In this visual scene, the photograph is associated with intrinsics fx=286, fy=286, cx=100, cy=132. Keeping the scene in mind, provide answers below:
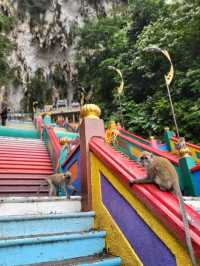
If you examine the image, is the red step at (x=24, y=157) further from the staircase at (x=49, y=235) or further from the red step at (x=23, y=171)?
the staircase at (x=49, y=235)

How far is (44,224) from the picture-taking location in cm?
261

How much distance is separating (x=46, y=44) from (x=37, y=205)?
2781 cm

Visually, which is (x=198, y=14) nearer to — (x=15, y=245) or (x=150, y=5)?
(x=150, y=5)

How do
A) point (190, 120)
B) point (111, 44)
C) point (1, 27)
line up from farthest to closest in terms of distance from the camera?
1. point (111, 44)
2. point (1, 27)
3. point (190, 120)

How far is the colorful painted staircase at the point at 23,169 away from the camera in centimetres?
499

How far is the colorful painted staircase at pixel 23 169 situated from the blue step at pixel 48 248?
2.59m

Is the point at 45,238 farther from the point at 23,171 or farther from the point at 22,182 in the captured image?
the point at 23,171

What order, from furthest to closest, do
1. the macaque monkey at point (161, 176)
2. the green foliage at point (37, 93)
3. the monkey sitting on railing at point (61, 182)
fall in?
the green foliage at point (37, 93), the monkey sitting on railing at point (61, 182), the macaque monkey at point (161, 176)

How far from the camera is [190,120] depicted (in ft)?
38.0

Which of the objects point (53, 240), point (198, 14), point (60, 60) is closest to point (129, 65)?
point (198, 14)

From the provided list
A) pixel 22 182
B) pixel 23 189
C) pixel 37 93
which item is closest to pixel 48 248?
pixel 23 189

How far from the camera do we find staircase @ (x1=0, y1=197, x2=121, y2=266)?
2180 mm

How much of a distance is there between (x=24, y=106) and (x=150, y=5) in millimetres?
14794

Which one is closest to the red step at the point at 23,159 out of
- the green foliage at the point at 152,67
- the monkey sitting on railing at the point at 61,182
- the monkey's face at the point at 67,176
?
the monkey sitting on railing at the point at 61,182
